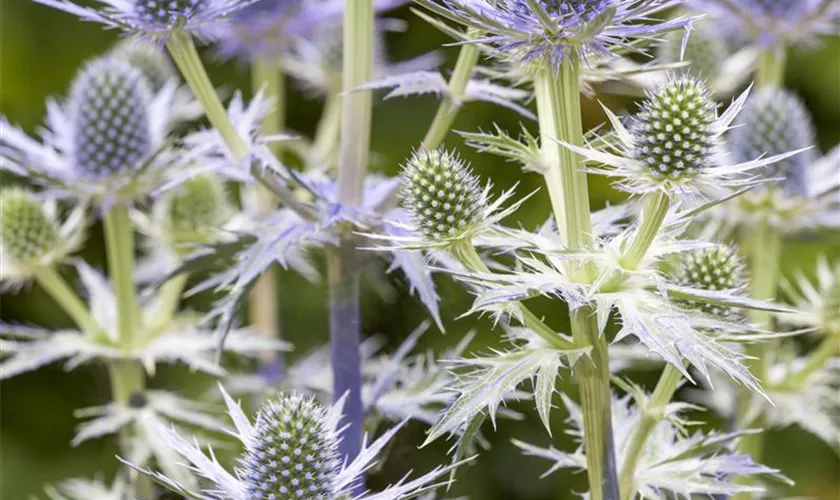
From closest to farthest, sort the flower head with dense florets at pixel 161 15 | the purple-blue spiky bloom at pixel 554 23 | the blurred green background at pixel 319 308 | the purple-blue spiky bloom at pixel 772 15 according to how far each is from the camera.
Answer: the purple-blue spiky bloom at pixel 554 23
the flower head with dense florets at pixel 161 15
the purple-blue spiky bloom at pixel 772 15
the blurred green background at pixel 319 308

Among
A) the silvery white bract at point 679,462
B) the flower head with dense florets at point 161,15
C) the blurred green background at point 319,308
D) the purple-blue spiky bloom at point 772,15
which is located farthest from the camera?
the blurred green background at point 319,308

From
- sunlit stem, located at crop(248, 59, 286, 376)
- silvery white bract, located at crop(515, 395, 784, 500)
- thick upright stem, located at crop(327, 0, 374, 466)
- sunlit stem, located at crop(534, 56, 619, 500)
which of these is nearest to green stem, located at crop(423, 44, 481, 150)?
thick upright stem, located at crop(327, 0, 374, 466)

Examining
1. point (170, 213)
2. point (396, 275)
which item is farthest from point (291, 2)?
point (396, 275)

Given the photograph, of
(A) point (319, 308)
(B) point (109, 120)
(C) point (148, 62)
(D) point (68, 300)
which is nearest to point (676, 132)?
(B) point (109, 120)

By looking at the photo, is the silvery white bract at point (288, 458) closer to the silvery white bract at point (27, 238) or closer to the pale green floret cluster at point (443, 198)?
the pale green floret cluster at point (443, 198)

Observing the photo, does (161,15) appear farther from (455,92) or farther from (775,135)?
(775,135)

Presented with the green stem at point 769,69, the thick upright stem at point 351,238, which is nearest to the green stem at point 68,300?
the thick upright stem at point 351,238

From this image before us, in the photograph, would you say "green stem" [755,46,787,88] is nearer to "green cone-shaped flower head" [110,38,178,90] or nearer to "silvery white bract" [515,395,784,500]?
"silvery white bract" [515,395,784,500]
